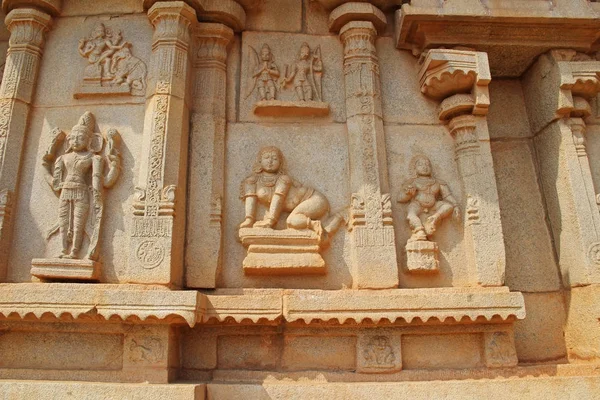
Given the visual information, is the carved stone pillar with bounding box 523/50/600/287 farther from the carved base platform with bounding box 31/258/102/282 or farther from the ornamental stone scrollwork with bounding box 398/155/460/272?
the carved base platform with bounding box 31/258/102/282

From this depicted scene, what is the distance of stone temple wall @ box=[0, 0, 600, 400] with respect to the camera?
4.13m

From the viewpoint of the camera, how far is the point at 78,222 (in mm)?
4395

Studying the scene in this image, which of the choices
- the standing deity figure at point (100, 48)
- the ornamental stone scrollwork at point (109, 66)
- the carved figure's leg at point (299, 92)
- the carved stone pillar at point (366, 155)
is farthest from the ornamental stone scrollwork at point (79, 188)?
the carved stone pillar at point (366, 155)

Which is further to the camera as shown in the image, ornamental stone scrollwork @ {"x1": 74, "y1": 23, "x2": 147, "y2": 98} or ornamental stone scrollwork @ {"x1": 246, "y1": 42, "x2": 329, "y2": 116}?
ornamental stone scrollwork @ {"x1": 246, "y1": 42, "x2": 329, "y2": 116}

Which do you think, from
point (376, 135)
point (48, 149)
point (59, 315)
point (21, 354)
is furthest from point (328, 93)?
point (21, 354)

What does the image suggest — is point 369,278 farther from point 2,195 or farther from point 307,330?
point 2,195

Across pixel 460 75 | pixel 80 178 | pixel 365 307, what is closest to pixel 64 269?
pixel 80 178

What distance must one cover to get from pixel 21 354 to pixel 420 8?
512 centimetres

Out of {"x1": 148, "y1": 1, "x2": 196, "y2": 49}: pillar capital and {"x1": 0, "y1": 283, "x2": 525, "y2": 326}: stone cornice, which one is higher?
{"x1": 148, "y1": 1, "x2": 196, "y2": 49}: pillar capital

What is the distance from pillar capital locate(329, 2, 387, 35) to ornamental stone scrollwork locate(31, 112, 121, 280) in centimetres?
272

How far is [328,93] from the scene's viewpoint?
529 centimetres

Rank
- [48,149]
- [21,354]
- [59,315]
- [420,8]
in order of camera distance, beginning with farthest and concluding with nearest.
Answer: [420,8] < [48,149] < [21,354] < [59,315]

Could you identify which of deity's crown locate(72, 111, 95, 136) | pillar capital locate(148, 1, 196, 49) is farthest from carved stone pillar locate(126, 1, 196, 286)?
deity's crown locate(72, 111, 95, 136)

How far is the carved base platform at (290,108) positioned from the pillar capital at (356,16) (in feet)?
3.37
